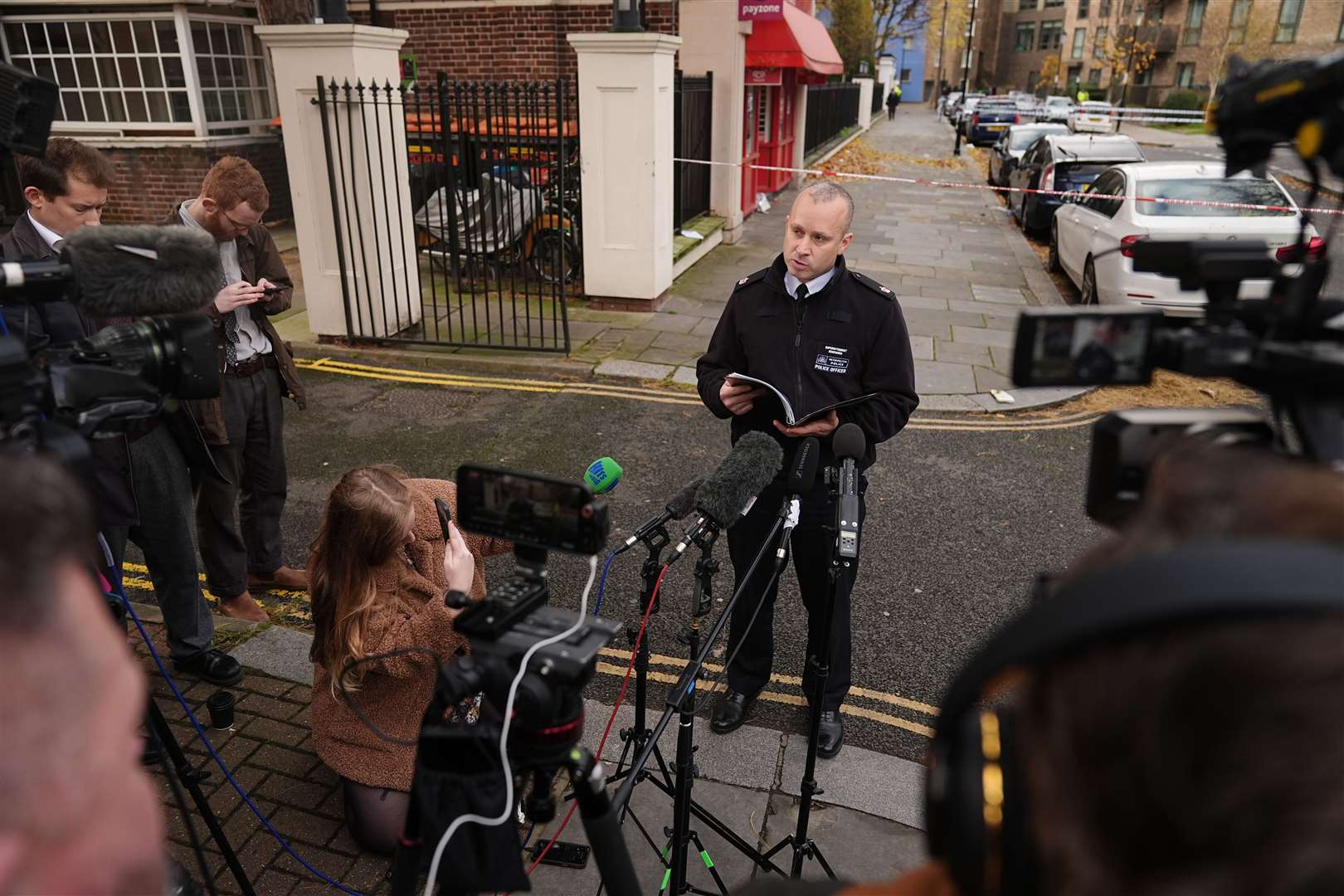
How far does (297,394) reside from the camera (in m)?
4.29

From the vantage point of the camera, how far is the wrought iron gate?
25.0 feet

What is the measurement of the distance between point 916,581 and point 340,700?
2986 mm

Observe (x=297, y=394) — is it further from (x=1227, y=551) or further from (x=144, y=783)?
(x=1227, y=551)

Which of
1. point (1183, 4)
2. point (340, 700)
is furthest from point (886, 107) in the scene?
point (340, 700)

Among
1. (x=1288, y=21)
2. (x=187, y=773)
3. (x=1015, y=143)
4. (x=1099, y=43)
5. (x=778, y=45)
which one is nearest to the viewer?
(x=187, y=773)

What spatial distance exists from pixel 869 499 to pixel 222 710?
372 centimetres

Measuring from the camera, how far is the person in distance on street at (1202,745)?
0.60 metres

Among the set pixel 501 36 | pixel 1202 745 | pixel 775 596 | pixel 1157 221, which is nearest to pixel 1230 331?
pixel 1202 745

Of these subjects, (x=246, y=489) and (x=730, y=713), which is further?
(x=246, y=489)

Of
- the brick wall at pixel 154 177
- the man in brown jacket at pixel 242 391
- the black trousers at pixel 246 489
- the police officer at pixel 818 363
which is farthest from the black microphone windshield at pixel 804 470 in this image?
the brick wall at pixel 154 177

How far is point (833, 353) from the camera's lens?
10.5ft

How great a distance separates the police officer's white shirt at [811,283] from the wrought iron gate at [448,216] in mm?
4612

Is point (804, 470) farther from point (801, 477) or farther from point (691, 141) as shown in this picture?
point (691, 141)

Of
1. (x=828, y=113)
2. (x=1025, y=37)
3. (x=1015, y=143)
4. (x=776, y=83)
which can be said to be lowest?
(x=1015, y=143)
